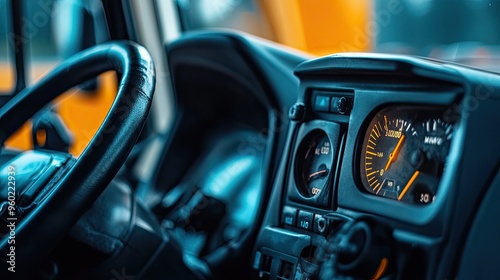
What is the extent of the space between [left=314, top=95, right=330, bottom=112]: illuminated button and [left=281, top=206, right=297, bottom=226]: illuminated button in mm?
194

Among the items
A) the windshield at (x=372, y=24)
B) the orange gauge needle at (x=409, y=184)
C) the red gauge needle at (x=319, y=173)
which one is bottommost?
the red gauge needle at (x=319, y=173)

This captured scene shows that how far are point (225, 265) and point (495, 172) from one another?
2.31 ft

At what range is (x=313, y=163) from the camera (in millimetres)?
1517

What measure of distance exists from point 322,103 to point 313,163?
0.39ft

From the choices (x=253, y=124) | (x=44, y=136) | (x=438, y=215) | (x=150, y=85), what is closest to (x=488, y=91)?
(x=438, y=215)

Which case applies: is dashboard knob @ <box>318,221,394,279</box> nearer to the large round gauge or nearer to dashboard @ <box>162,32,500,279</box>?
dashboard @ <box>162,32,500,279</box>

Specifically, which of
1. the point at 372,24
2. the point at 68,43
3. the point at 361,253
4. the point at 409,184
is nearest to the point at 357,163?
the point at 409,184

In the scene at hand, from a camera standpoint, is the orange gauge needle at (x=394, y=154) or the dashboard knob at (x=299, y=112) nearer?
the orange gauge needle at (x=394, y=154)

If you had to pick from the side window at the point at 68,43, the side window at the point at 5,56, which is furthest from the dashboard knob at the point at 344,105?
the side window at the point at 5,56

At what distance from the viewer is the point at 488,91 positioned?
3.81 feet

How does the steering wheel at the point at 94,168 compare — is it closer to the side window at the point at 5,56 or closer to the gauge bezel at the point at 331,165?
the gauge bezel at the point at 331,165

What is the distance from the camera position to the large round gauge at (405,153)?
3.97 feet

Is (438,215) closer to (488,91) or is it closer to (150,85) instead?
(488,91)

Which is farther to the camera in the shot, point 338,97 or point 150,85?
point 338,97
